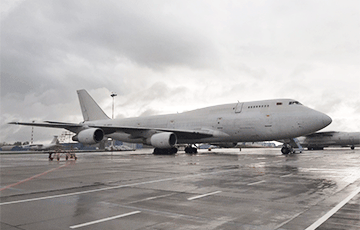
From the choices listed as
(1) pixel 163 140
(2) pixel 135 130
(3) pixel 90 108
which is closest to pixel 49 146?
(3) pixel 90 108

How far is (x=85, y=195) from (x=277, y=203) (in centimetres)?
427

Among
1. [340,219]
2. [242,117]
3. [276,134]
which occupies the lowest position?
[340,219]

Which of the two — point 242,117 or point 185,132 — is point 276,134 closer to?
point 242,117

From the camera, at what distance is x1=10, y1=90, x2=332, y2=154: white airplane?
25500mm

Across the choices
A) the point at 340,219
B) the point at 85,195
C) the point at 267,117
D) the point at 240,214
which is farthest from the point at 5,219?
the point at 267,117

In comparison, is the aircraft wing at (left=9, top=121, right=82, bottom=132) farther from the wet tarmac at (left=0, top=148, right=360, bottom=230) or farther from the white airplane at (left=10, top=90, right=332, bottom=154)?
the wet tarmac at (left=0, top=148, right=360, bottom=230)

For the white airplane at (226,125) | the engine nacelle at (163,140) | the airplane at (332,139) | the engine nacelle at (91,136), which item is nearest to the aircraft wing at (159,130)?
the white airplane at (226,125)

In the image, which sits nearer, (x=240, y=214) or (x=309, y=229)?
(x=309, y=229)

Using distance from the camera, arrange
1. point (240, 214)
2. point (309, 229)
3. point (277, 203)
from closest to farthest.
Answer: point (309, 229)
point (240, 214)
point (277, 203)

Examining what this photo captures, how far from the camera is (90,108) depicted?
139 feet

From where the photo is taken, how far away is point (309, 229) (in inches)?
160

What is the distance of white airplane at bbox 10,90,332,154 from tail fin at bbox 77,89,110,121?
7588 mm

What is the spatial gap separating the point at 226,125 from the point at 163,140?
6.41m

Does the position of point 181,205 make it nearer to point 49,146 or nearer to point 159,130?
point 159,130
